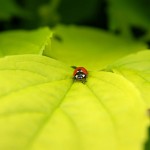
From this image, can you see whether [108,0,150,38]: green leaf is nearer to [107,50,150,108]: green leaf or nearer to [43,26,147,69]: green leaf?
[43,26,147,69]: green leaf

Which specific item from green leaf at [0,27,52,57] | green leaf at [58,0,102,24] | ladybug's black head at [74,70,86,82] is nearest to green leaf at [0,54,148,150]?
ladybug's black head at [74,70,86,82]

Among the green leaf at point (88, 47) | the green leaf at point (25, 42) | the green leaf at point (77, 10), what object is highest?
the green leaf at point (77, 10)

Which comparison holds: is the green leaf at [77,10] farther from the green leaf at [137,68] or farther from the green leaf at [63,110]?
the green leaf at [63,110]

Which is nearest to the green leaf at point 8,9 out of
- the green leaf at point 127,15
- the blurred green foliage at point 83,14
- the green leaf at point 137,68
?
the blurred green foliage at point 83,14

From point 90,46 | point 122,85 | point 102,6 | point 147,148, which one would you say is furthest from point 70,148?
point 102,6

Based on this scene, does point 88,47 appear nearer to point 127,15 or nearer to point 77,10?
point 127,15

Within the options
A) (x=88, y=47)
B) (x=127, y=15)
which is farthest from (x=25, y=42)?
(x=127, y=15)
